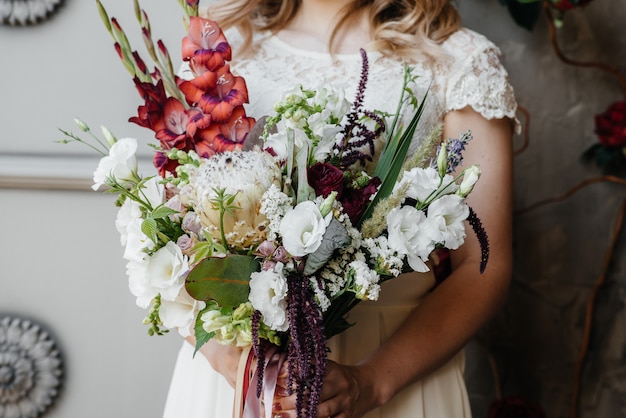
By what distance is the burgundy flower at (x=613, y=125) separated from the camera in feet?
4.86

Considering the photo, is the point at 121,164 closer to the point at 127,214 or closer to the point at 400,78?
the point at 127,214

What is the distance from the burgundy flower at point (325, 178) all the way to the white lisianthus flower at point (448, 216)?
0.11 meters

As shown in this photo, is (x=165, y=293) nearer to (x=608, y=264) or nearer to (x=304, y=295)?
(x=304, y=295)

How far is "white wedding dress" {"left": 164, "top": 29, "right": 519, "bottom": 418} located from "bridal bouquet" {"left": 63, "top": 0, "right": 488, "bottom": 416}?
33cm

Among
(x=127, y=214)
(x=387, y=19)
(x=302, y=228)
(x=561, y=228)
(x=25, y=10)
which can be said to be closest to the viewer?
(x=302, y=228)

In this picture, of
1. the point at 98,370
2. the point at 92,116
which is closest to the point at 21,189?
the point at 92,116

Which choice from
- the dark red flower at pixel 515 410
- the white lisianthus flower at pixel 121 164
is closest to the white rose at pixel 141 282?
the white lisianthus flower at pixel 121 164

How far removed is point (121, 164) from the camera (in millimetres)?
777

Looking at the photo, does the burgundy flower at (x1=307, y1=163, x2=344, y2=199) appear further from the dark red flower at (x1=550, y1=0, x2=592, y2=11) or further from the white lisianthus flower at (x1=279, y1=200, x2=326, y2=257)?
the dark red flower at (x1=550, y1=0, x2=592, y2=11)

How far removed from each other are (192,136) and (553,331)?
1200 millimetres

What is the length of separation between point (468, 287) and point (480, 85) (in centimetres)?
37

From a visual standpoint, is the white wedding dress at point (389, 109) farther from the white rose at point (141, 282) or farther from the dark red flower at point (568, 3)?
the white rose at point (141, 282)

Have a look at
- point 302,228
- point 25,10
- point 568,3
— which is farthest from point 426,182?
point 25,10

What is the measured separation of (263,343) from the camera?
820mm
